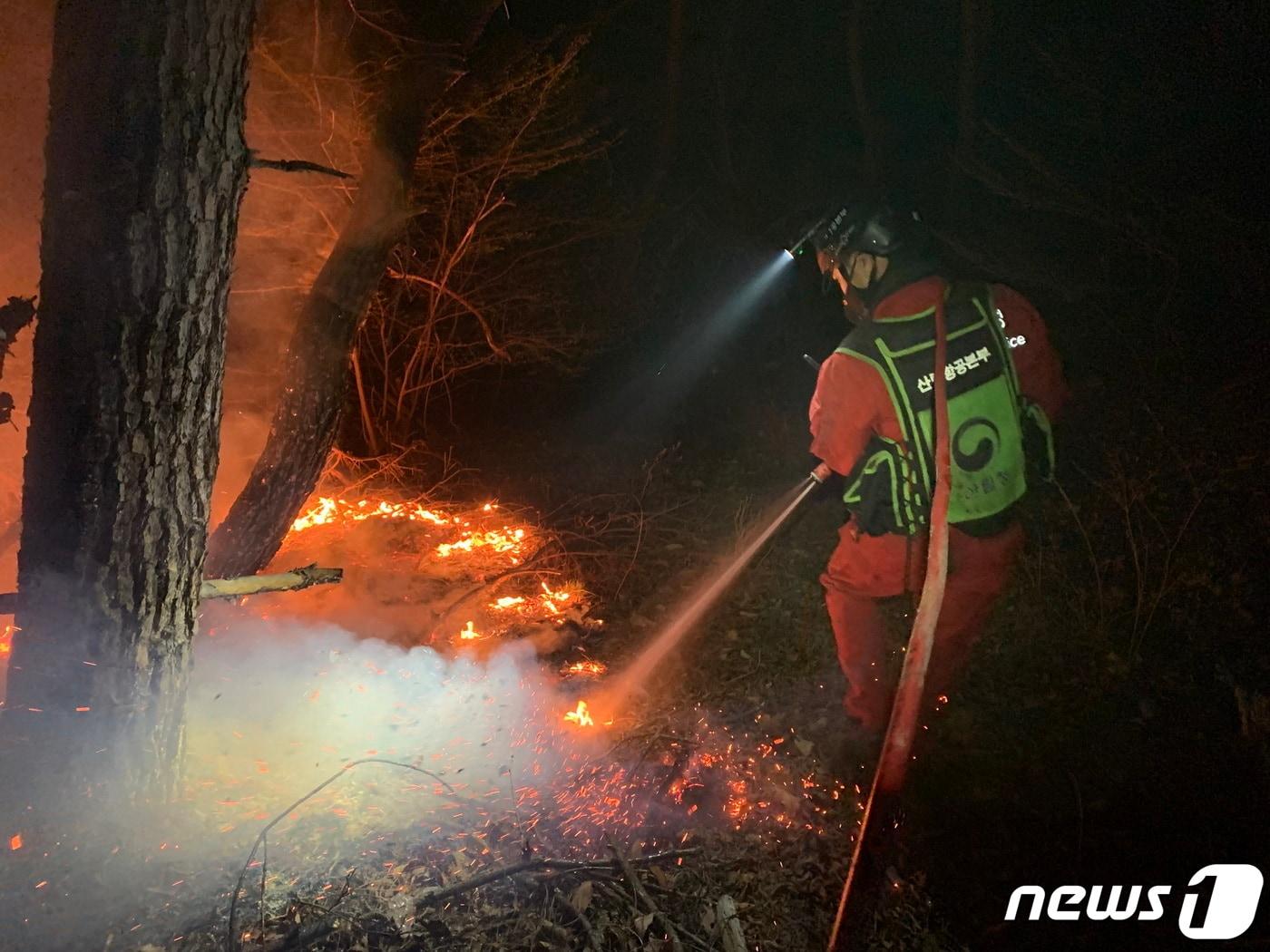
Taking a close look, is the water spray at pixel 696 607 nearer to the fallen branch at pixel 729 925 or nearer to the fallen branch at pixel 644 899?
the fallen branch at pixel 644 899

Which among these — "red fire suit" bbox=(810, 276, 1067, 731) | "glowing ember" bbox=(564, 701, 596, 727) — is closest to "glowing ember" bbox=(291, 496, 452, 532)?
"glowing ember" bbox=(564, 701, 596, 727)

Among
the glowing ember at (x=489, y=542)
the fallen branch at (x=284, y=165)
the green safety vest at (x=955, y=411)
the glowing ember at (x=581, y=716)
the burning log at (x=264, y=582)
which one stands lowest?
the glowing ember at (x=581, y=716)

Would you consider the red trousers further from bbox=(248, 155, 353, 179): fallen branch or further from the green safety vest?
bbox=(248, 155, 353, 179): fallen branch

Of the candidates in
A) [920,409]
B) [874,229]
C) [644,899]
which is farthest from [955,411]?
[644,899]

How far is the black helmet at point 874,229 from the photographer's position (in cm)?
434

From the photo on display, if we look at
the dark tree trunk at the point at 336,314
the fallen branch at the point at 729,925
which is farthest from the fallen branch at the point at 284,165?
the fallen branch at the point at 729,925

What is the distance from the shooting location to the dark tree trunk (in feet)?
17.3

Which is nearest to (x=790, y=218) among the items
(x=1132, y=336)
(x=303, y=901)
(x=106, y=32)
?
(x=1132, y=336)

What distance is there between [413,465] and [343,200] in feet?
13.4

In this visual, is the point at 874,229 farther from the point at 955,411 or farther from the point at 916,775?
the point at 916,775

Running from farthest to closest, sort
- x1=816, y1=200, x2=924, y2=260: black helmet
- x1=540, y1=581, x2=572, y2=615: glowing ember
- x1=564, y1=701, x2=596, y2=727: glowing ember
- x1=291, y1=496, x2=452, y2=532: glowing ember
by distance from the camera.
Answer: x1=291, y1=496, x2=452, y2=532: glowing ember → x1=540, y1=581, x2=572, y2=615: glowing ember → x1=564, y1=701, x2=596, y2=727: glowing ember → x1=816, y1=200, x2=924, y2=260: black helmet

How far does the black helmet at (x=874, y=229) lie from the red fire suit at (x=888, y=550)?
286 millimetres

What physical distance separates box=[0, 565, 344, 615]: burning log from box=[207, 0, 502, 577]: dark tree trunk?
58.4 inches

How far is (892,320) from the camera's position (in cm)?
427
